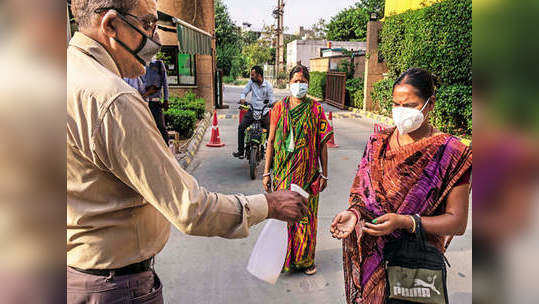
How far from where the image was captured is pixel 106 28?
1408mm

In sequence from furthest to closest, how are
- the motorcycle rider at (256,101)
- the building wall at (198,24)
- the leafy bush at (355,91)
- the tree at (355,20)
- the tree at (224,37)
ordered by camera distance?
the tree at (355,20) → the tree at (224,37) → the leafy bush at (355,91) → the building wall at (198,24) → the motorcycle rider at (256,101)

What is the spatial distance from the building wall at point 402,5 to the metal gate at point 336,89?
4.33m

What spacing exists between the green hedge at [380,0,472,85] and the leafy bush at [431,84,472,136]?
1.42ft

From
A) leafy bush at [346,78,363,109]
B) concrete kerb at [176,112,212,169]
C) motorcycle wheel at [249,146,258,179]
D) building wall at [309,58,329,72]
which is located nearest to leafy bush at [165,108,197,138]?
concrete kerb at [176,112,212,169]

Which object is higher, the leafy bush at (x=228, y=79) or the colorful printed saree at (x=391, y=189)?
the leafy bush at (x=228, y=79)

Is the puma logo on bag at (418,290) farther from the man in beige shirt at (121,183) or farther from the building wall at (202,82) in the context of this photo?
the building wall at (202,82)

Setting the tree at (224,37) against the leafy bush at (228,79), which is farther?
the leafy bush at (228,79)

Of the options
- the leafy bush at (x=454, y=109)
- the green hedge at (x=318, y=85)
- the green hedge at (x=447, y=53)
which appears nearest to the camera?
the leafy bush at (x=454, y=109)

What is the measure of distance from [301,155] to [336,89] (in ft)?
57.1

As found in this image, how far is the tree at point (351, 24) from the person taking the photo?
4488 centimetres

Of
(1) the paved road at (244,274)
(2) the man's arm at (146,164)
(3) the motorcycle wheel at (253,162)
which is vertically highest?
(2) the man's arm at (146,164)

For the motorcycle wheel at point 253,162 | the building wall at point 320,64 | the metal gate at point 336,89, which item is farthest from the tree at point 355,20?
the motorcycle wheel at point 253,162

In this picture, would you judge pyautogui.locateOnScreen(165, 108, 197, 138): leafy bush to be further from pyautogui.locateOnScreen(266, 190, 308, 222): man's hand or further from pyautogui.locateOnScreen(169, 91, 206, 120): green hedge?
pyautogui.locateOnScreen(266, 190, 308, 222): man's hand
